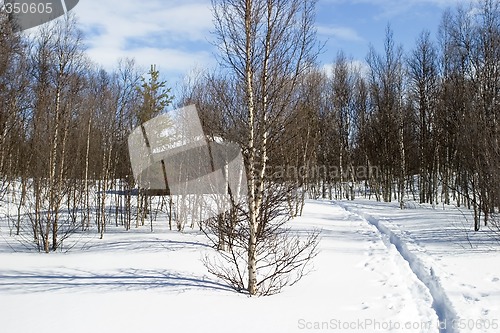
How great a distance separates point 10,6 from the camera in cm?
956

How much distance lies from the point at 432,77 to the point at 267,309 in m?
22.8

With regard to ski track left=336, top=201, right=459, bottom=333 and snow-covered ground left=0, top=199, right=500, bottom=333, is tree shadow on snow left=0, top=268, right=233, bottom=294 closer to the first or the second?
snow-covered ground left=0, top=199, right=500, bottom=333

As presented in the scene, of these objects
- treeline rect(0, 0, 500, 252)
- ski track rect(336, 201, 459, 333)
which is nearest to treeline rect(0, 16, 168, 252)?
treeline rect(0, 0, 500, 252)

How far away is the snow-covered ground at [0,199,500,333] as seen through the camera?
421 centimetres

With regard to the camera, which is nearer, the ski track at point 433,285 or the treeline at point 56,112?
the ski track at point 433,285

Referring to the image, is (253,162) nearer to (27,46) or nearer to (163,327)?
(163,327)

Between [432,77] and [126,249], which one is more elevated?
[432,77]

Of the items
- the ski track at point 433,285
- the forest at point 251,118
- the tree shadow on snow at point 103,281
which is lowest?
the ski track at point 433,285

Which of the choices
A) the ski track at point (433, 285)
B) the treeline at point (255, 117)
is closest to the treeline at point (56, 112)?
the treeline at point (255, 117)

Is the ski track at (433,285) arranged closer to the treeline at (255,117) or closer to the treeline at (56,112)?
the treeline at (255,117)

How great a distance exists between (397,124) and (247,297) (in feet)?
71.8

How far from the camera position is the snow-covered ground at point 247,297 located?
13.8ft

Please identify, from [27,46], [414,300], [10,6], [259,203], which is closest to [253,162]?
[259,203]

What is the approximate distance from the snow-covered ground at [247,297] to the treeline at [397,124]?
6.02 feet
